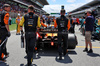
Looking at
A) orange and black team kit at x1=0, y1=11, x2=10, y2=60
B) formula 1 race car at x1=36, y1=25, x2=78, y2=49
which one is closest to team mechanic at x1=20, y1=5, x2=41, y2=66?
orange and black team kit at x1=0, y1=11, x2=10, y2=60

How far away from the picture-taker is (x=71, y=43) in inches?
228

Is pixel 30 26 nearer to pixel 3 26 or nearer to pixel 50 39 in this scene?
pixel 3 26

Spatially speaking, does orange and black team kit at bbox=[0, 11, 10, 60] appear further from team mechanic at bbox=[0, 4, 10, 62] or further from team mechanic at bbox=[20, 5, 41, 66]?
team mechanic at bbox=[20, 5, 41, 66]

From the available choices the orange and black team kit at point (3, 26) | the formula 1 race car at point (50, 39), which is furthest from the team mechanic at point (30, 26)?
the formula 1 race car at point (50, 39)

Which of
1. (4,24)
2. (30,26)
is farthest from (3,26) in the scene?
(30,26)

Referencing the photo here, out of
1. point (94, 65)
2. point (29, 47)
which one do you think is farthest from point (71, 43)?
point (29, 47)

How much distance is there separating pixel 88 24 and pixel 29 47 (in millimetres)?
3037

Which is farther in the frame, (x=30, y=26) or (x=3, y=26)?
(x=3, y=26)

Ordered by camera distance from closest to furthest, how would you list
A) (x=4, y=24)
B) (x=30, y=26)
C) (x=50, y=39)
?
(x=30, y=26)
(x=4, y=24)
(x=50, y=39)

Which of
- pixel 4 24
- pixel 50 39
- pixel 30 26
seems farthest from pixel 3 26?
pixel 50 39

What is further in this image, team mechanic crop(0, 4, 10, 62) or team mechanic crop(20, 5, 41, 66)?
team mechanic crop(0, 4, 10, 62)

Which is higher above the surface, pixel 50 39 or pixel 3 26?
pixel 3 26

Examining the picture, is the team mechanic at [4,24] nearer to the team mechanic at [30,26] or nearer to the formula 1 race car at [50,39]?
the team mechanic at [30,26]

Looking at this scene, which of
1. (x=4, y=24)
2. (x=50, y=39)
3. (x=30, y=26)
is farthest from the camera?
(x=50, y=39)
